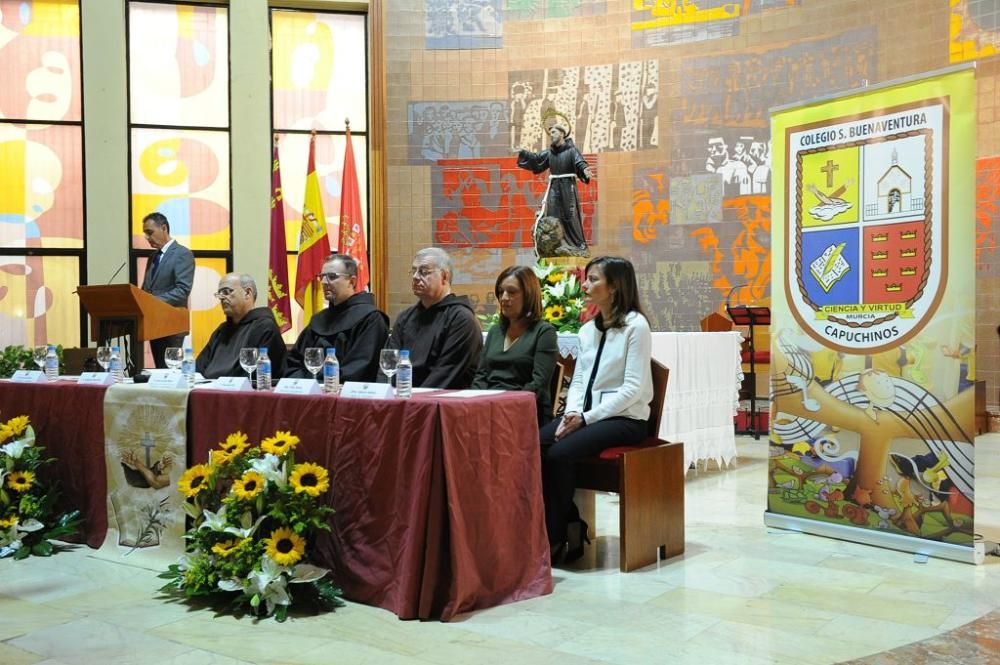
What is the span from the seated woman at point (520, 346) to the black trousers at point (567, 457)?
27cm

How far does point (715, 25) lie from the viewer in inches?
379

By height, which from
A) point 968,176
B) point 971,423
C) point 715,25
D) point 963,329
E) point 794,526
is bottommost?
point 794,526

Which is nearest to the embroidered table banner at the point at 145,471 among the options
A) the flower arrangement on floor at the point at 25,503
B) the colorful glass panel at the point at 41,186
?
the flower arrangement on floor at the point at 25,503

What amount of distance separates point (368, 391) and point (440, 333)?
3.07 feet

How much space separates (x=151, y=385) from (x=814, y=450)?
9.70 ft

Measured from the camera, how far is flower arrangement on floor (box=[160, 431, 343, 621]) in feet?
10.4

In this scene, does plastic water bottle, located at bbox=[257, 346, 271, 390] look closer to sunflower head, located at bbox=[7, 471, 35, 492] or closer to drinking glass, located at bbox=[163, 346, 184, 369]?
drinking glass, located at bbox=[163, 346, 184, 369]

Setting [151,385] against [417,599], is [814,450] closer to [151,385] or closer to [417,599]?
[417,599]

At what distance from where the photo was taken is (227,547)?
3266 millimetres

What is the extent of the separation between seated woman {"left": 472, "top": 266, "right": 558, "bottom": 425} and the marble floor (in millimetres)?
778

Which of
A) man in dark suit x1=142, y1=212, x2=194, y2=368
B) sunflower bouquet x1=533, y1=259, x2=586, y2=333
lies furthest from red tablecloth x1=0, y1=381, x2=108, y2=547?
sunflower bouquet x1=533, y1=259, x2=586, y2=333

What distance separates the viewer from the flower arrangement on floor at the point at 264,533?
3.18 m

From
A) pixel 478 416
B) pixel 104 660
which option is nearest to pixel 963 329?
pixel 478 416

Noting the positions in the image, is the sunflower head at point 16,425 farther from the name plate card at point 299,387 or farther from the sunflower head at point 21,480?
the name plate card at point 299,387
